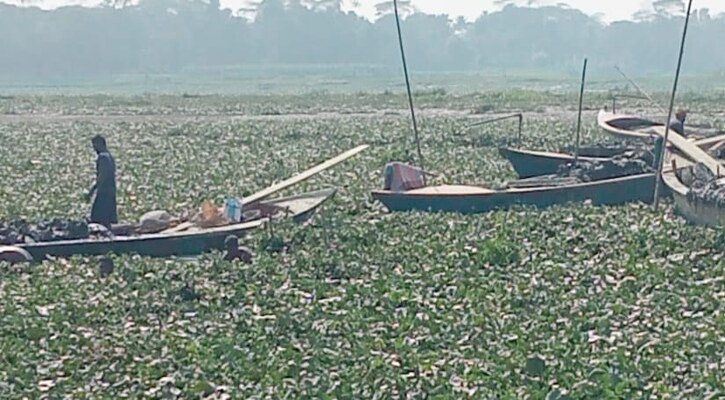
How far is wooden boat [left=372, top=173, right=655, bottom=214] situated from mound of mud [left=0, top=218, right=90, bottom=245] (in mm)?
3801

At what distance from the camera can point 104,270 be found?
11117 mm

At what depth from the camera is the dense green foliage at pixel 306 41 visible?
363ft

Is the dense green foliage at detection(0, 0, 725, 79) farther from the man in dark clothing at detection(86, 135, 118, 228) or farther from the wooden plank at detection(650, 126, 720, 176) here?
the man in dark clothing at detection(86, 135, 118, 228)

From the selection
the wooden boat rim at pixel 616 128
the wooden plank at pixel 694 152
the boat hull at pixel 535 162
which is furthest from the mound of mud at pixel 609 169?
the wooden boat rim at pixel 616 128

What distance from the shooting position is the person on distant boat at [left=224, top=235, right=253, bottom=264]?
11703 millimetres

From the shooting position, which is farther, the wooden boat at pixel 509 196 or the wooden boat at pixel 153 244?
the wooden boat at pixel 509 196

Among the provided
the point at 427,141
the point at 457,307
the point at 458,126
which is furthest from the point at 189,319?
the point at 458,126

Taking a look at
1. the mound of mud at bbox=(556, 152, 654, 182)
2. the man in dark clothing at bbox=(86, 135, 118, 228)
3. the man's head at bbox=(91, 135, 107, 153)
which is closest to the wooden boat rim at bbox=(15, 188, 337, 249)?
the man in dark clothing at bbox=(86, 135, 118, 228)

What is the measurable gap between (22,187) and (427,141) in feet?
32.4

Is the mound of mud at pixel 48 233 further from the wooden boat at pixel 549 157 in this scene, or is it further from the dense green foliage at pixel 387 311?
the wooden boat at pixel 549 157

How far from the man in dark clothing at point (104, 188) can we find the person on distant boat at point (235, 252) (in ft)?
6.19

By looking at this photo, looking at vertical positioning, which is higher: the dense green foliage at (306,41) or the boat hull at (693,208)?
the boat hull at (693,208)

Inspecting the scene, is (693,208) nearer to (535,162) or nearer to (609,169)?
(609,169)

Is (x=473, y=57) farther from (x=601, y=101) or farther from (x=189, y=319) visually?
(x=189, y=319)
